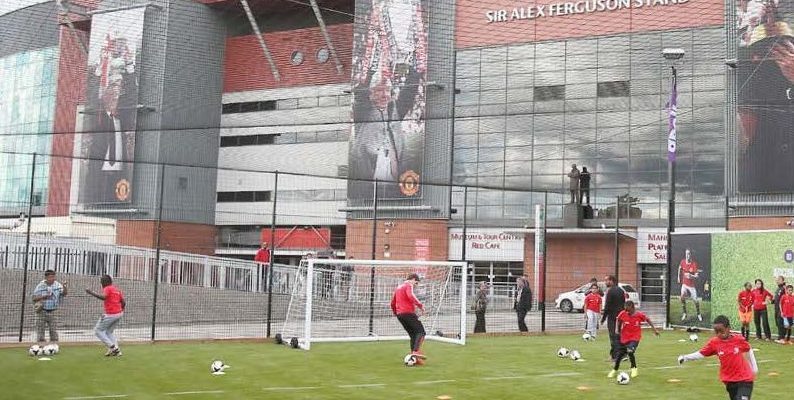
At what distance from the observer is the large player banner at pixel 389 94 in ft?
136

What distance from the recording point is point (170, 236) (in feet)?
162

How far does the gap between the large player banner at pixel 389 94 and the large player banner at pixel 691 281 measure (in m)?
18.7

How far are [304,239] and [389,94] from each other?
1091 centimetres

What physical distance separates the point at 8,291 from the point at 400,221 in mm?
22255

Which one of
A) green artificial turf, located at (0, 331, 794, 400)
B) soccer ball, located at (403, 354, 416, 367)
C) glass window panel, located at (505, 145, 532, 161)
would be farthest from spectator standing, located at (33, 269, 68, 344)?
glass window panel, located at (505, 145, 532, 161)

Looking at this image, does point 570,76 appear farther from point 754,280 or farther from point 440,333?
point 440,333

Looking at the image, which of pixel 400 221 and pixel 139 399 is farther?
pixel 400 221

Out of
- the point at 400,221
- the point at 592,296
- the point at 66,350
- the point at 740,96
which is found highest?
the point at 740,96

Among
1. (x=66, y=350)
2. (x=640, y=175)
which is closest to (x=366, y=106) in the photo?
(x=640, y=175)

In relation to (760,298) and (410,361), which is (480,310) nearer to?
(760,298)

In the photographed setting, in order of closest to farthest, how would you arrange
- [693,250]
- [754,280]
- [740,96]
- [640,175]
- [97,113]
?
[754,280] → [693,250] → [740,96] → [640,175] → [97,113]

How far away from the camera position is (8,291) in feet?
80.4

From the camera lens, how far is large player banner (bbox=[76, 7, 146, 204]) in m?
48.5

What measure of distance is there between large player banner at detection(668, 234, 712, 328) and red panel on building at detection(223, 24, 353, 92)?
28.2 meters
